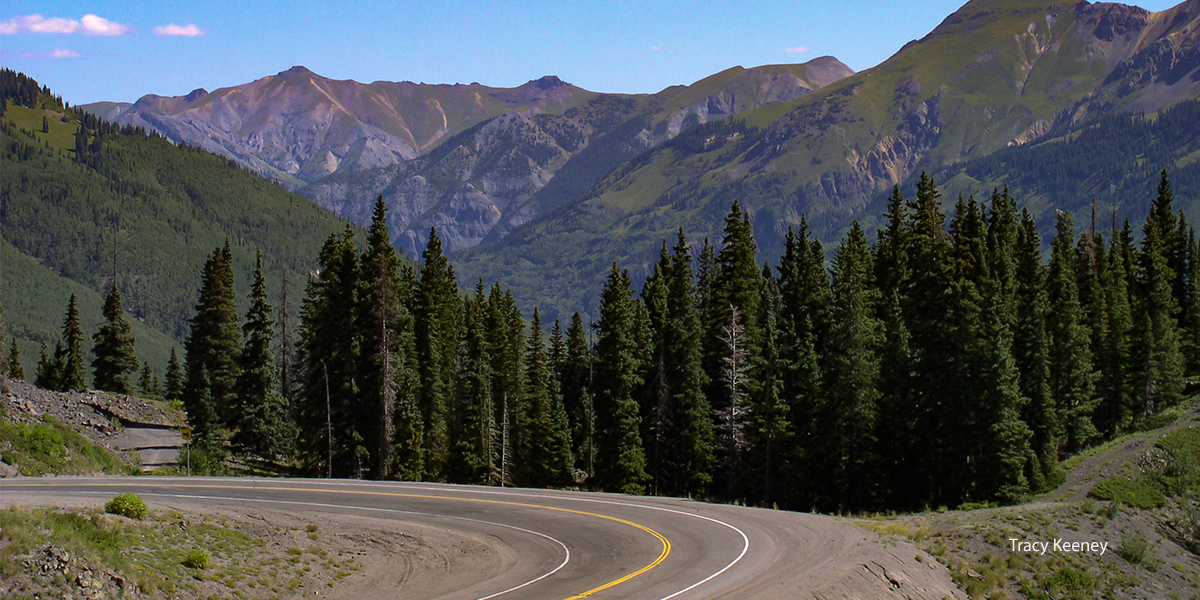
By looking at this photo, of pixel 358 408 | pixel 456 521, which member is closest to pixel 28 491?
pixel 456 521

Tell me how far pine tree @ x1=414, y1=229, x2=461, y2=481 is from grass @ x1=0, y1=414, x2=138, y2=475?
18375 millimetres

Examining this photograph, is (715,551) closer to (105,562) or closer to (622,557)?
(622,557)

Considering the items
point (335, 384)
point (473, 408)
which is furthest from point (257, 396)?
point (473, 408)

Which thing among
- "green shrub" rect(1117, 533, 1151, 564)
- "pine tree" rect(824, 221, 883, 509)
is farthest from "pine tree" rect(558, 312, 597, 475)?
"green shrub" rect(1117, 533, 1151, 564)

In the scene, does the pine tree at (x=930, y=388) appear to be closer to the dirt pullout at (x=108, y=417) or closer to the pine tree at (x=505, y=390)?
the pine tree at (x=505, y=390)

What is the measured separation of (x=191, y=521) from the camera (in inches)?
1227

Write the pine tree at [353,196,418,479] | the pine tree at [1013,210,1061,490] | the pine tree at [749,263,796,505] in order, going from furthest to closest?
the pine tree at [749,263,796,505] → the pine tree at [353,196,418,479] → the pine tree at [1013,210,1061,490]

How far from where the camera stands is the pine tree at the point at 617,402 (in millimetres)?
62344

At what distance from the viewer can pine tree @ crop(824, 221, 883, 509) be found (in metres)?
56.7

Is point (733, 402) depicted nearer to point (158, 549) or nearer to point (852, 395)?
point (852, 395)

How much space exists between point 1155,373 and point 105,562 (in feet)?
240

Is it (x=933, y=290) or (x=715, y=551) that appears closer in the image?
(x=715, y=551)

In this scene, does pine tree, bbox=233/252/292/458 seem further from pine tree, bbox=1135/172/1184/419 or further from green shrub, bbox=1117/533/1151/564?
pine tree, bbox=1135/172/1184/419

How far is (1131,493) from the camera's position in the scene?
44.1 metres
